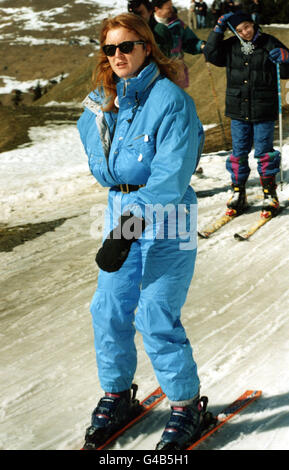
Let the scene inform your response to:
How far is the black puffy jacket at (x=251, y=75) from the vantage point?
625 cm

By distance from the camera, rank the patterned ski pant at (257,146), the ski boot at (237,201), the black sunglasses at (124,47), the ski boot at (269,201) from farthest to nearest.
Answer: the ski boot at (237,201) → the ski boot at (269,201) → the patterned ski pant at (257,146) → the black sunglasses at (124,47)

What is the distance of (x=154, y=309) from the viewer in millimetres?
2910

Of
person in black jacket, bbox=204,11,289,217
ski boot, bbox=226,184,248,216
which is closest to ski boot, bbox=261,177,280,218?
person in black jacket, bbox=204,11,289,217

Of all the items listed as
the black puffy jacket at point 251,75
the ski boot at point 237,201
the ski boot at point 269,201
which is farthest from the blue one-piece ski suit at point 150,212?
the ski boot at point 237,201

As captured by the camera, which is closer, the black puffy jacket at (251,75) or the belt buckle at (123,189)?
the belt buckle at (123,189)

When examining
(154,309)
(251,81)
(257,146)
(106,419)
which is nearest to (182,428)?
(106,419)

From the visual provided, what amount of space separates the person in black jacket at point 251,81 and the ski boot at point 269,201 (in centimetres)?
1

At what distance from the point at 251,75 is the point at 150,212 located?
391cm

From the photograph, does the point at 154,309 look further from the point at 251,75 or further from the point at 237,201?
the point at 237,201

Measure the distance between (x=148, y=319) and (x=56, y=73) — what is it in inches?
2172

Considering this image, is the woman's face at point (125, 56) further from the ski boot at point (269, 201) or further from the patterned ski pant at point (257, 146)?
the ski boot at point (269, 201)

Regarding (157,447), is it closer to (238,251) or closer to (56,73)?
(238,251)
